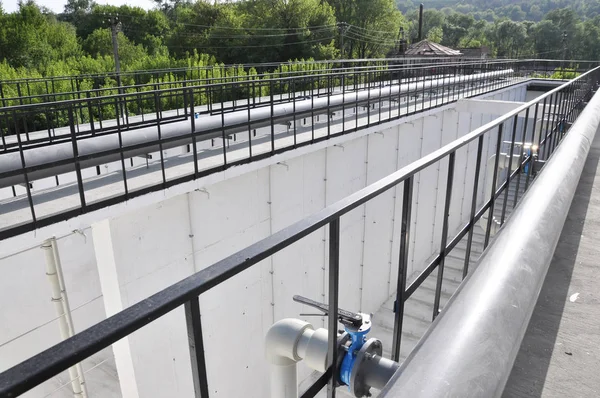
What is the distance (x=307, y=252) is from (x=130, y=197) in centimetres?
424

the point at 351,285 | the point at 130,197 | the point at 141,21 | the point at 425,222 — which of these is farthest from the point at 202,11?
the point at 130,197

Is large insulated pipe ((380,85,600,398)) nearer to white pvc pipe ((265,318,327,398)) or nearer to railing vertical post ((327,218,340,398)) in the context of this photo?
railing vertical post ((327,218,340,398))

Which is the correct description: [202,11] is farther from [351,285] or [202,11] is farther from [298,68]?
[351,285]

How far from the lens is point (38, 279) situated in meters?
6.45

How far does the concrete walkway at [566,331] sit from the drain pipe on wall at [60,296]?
16.8 ft

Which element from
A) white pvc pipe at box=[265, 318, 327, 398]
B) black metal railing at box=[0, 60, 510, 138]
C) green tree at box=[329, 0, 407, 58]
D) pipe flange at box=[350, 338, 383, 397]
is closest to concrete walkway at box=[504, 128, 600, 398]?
pipe flange at box=[350, 338, 383, 397]

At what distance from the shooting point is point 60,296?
5.73m

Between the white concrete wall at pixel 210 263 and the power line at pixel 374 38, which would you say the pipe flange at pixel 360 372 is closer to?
the white concrete wall at pixel 210 263

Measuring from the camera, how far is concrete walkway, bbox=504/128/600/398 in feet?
6.22

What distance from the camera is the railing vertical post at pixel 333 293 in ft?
4.69

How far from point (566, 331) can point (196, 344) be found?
6.29 ft

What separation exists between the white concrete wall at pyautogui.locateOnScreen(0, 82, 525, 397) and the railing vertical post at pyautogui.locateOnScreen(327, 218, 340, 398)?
4147mm

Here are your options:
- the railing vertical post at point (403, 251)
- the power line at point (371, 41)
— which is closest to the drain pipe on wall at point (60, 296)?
the railing vertical post at point (403, 251)

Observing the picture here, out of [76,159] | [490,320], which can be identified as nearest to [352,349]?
[490,320]
